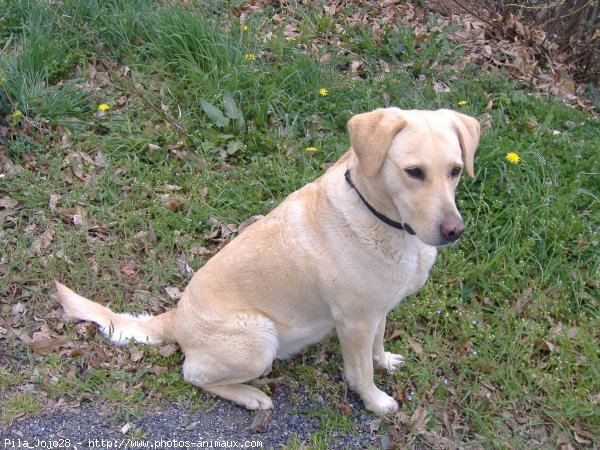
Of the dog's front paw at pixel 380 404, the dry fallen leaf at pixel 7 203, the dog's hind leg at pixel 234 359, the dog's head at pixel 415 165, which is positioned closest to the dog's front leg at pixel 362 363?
the dog's front paw at pixel 380 404

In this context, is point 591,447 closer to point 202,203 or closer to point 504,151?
point 504,151

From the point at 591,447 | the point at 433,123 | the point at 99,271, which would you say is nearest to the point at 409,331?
the point at 591,447

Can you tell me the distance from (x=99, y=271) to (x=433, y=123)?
2608mm

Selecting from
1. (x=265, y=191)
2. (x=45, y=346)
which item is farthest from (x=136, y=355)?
(x=265, y=191)

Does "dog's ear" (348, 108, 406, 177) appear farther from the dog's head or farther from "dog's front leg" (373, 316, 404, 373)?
"dog's front leg" (373, 316, 404, 373)

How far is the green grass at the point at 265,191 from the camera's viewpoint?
3.38m

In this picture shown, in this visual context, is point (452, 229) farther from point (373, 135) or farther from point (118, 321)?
point (118, 321)

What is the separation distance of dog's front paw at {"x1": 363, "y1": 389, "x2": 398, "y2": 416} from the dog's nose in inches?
47.5

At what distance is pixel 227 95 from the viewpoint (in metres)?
5.00

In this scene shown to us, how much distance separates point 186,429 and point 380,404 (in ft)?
3.54

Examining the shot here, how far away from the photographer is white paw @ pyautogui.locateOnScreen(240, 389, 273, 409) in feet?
10.6

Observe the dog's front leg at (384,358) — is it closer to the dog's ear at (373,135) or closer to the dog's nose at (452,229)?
the dog's nose at (452,229)

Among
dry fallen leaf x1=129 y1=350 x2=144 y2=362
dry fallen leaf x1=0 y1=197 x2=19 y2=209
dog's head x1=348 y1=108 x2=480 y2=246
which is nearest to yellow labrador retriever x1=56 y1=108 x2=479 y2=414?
dog's head x1=348 y1=108 x2=480 y2=246

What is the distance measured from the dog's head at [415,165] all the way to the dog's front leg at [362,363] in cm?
66
